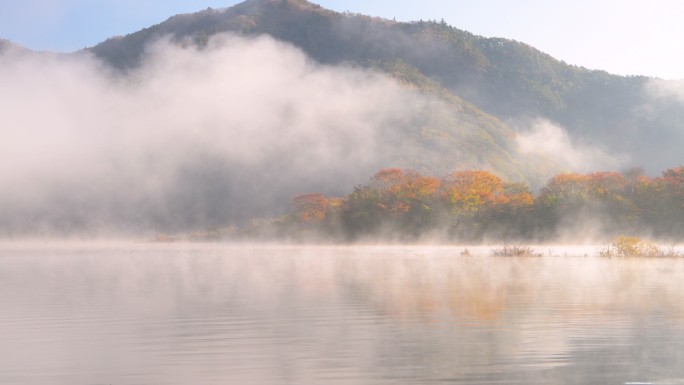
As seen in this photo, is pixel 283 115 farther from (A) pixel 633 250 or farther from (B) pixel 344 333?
(B) pixel 344 333

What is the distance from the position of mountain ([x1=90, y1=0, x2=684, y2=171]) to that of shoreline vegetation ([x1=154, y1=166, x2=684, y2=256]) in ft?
183

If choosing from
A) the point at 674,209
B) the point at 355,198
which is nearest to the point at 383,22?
the point at 355,198

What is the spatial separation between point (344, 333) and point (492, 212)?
44522 mm

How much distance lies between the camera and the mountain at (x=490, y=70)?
115875 millimetres

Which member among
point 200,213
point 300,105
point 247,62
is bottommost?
point 200,213

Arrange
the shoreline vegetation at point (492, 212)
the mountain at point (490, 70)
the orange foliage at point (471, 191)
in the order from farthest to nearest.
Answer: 1. the mountain at point (490, 70)
2. the orange foliage at point (471, 191)
3. the shoreline vegetation at point (492, 212)

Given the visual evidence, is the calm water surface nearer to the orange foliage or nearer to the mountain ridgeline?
the orange foliage

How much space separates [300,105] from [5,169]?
4524cm

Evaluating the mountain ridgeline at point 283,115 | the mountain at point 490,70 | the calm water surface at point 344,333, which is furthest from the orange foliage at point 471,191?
the mountain at point 490,70

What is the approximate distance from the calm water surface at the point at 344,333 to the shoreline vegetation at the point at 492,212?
31.0m

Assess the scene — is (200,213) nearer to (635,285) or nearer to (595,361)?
(635,285)

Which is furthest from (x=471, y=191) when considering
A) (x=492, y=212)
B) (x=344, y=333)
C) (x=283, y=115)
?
(x=283, y=115)

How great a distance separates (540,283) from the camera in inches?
751

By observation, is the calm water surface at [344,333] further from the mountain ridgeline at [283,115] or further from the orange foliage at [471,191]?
the mountain ridgeline at [283,115]
